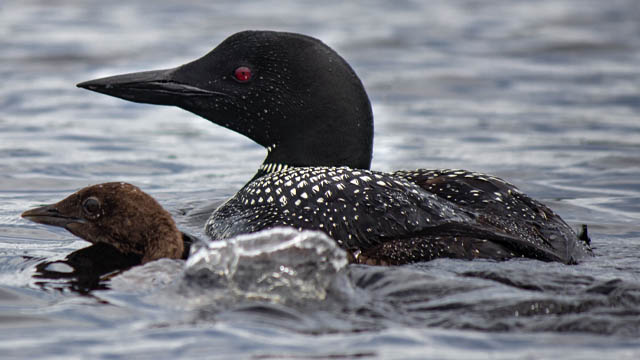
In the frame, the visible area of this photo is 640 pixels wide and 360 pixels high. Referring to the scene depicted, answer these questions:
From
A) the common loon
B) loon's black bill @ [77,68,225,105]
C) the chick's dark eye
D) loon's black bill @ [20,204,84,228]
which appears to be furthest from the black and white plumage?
loon's black bill @ [77,68,225,105]

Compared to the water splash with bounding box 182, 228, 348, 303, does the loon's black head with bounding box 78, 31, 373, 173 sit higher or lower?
higher

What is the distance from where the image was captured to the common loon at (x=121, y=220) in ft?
15.8

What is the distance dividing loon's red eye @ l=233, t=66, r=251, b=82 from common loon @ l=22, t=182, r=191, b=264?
988mm

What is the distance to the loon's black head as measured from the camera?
5.48m

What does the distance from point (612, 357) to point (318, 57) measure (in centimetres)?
235

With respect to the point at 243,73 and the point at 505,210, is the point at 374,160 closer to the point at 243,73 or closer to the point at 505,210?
the point at 243,73

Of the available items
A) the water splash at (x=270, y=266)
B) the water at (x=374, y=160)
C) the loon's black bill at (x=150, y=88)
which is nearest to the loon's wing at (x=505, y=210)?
the water at (x=374, y=160)

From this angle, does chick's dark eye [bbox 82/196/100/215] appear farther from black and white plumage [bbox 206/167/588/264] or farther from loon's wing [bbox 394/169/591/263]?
loon's wing [bbox 394/169/591/263]

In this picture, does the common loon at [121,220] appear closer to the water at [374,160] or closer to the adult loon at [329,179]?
the water at [374,160]

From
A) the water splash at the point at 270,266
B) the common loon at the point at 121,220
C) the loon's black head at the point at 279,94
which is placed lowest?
the water splash at the point at 270,266

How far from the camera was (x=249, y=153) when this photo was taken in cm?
869

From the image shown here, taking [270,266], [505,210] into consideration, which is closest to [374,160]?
[505,210]

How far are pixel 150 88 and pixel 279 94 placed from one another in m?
0.67

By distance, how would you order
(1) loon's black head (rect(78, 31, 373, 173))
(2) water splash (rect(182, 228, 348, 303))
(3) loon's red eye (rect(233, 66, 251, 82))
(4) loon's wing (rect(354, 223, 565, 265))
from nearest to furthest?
(2) water splash (rect(182, 228, 348, 303)), (4) loon's wing (rect(354, 223, 565, 265)), (1) loon's black head (rect(78, 31, 373, 173)), (3) loon's red eye (rect(233, 66, 251, 82))
